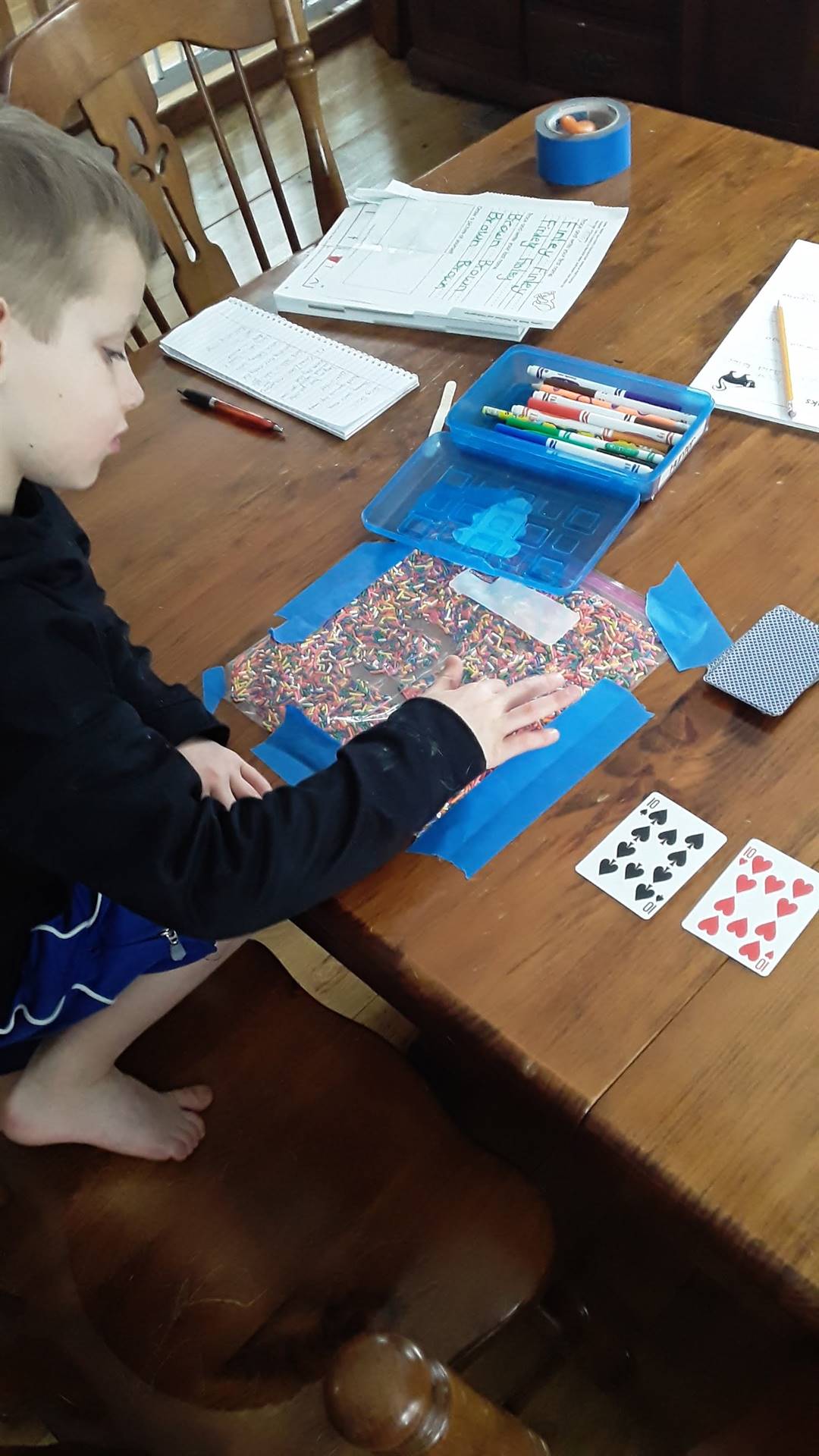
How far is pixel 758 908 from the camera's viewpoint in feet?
2.42

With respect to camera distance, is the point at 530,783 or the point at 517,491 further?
the point at 517,491

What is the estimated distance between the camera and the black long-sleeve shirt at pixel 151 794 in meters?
0.75

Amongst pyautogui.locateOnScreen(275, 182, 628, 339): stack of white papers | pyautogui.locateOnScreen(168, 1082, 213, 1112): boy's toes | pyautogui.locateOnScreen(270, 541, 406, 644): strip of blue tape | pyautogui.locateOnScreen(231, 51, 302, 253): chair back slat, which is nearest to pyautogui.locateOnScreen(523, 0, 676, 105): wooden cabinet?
pyautogui.locateOnScreen(231, 51, 302, 253): chair back slat

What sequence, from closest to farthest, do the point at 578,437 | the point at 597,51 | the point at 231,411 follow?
1. the point at 578,437
2. the point at 231,411
3. the point at 597,51

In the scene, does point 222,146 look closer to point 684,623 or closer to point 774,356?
point 774,356

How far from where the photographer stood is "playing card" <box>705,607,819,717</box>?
84cm

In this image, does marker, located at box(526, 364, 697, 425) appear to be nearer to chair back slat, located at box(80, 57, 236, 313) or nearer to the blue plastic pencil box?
the blue plastic pencil box

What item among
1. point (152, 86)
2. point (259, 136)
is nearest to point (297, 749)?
point (152, 86)

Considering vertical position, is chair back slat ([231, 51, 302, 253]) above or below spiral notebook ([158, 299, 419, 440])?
above

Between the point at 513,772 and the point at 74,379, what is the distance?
1.39 feet

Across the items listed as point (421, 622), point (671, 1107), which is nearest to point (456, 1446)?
point (671, 1107)

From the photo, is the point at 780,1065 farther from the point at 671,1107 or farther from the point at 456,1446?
the point at 456,1446

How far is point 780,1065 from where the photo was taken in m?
0.67

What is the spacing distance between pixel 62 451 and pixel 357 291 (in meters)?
0.58
